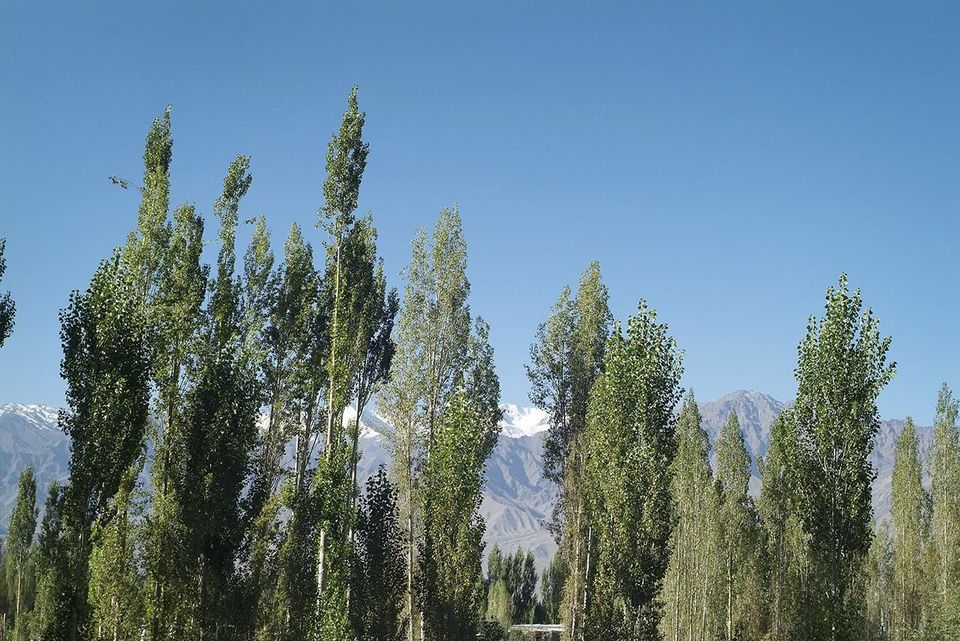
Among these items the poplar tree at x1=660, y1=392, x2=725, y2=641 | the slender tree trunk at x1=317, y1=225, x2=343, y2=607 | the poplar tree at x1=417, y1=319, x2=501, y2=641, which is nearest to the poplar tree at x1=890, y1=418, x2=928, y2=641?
the poplar tree at x1=660, y1=392, x2=725, y2=641

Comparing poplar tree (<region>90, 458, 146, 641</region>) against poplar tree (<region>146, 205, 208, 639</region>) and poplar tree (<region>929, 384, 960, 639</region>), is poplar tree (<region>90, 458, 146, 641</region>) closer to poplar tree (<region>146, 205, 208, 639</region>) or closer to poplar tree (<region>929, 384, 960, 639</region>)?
poplar tree (<region>146, 205, 208, 639</region>)

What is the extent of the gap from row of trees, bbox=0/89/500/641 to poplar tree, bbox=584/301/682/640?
4.46 m

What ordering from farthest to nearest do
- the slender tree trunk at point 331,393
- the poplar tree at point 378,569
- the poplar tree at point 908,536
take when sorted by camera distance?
1. the poplar tree at point 908,536
2. the poplar tree at point 378,569
3. the slender tree trunk at point 331,393

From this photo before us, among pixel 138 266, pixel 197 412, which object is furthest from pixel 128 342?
pixel 138 266

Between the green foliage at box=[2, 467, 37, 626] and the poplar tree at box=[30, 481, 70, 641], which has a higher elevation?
the poplar tree at box=[30, 481, 70, 641]

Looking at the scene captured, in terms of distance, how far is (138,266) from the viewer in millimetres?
27547

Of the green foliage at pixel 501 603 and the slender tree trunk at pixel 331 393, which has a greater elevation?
the slender tree trunk at pixel 331 393

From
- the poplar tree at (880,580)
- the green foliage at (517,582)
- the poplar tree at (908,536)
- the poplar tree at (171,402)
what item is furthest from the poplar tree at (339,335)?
the green foliage at (517,582)

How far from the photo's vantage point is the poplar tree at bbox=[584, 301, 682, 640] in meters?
27.0

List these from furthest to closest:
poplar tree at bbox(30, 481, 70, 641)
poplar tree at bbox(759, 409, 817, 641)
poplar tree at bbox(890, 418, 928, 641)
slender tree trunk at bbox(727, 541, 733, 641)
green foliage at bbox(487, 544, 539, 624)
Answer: green foliage at bbox(487, 544, 539, 624)
poplar tree at bbox(890, 418, 928, 641)
slender tree trunk at bbox(727, 541, 733, 641)
poplar tree at bbox(759, 409, 817, 641)
poplar tree at bbox(30, 481, 70, 641)

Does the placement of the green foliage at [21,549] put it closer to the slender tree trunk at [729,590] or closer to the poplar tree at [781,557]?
the slender tree trunk at [729,590]

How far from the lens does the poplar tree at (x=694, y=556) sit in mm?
51031

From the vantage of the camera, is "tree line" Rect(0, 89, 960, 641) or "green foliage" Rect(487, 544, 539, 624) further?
"green foliage" Rect(487, 544, 539, 624)

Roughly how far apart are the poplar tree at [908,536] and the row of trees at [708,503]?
0.16 m
